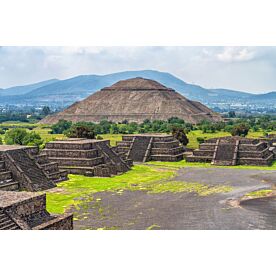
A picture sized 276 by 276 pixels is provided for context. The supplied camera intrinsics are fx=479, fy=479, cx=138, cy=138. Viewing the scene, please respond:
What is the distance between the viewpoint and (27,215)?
59.1 ft

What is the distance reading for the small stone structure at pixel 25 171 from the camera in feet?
100

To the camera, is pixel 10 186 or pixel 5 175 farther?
pixel 5 175

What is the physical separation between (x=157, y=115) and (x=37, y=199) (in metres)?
103

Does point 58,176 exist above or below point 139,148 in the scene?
below

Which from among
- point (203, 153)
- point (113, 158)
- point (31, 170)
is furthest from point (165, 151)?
point (31, 170)

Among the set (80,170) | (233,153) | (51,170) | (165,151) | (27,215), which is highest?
(27,215)

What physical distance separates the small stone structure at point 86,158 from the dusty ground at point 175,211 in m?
8.30

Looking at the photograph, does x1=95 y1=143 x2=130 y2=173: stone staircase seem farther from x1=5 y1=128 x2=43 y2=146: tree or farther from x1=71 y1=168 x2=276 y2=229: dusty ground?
x1=5 y1=128 x2=43 y2=146: tree

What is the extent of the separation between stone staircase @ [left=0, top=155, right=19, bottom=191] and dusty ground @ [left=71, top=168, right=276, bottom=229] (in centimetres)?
547

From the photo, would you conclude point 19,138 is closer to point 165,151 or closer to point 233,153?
point 165,151

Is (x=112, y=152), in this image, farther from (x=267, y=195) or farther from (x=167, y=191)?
(x=267, y=195)

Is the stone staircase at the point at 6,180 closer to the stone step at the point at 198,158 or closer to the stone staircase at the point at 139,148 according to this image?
the stone staircase at the point at 139,148

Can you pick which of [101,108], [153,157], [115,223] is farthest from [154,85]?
[115,223]

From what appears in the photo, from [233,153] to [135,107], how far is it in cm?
8244
